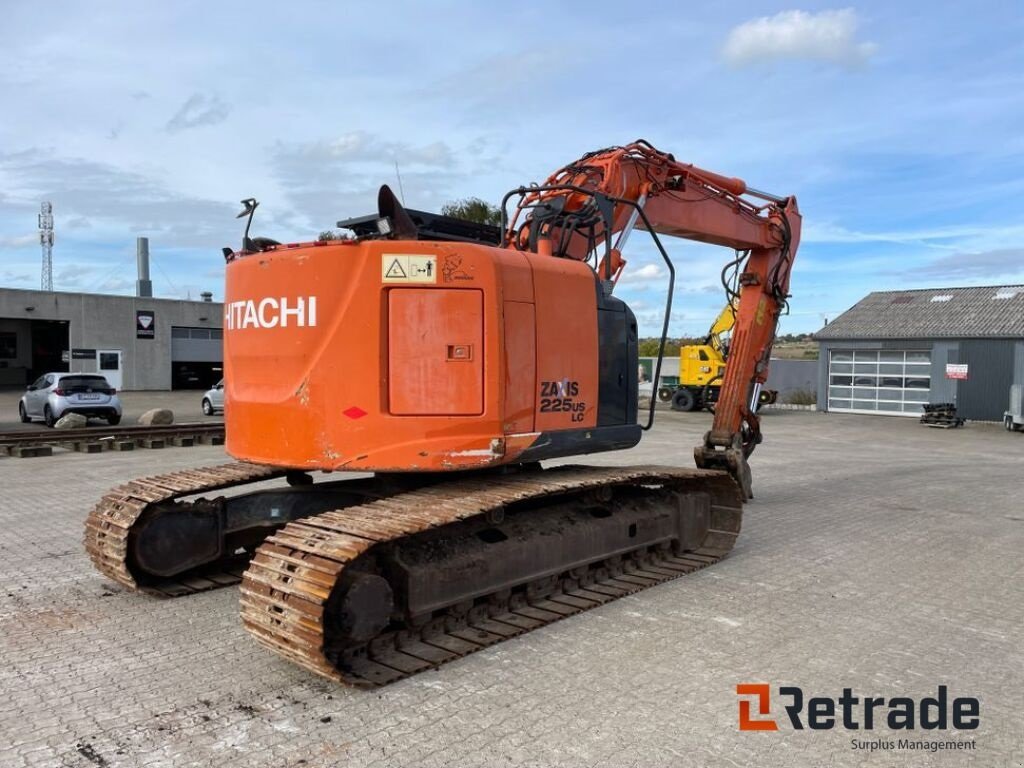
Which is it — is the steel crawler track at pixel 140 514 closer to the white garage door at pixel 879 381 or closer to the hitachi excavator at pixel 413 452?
the hitachi excavator at pixel 413 452

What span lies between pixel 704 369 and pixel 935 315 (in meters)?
9.19

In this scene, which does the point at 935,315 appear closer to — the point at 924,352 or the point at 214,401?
the point at 924,352

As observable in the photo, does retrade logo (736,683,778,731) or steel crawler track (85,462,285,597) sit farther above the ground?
steel crawler track (85,462,285,597)

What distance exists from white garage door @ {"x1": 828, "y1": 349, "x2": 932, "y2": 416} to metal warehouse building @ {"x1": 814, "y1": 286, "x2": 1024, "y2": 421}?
34 millimetres

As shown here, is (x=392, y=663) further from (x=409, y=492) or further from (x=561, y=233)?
(x=561, y=233)

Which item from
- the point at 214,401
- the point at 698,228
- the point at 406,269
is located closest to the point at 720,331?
the point at 214,401

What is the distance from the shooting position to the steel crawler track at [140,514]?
233 inches

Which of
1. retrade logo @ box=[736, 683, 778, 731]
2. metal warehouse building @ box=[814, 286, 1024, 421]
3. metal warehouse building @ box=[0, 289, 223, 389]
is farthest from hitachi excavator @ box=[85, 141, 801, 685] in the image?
metal warehouse building @ box=[0, 289, 223, 389]

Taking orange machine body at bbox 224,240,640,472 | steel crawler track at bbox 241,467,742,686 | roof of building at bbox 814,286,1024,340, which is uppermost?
roof of building at bbox 814,286,1024,340

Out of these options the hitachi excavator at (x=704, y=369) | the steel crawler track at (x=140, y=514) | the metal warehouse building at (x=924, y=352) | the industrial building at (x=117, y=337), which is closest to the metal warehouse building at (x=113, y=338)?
the industrial building at (x=117, y=337)

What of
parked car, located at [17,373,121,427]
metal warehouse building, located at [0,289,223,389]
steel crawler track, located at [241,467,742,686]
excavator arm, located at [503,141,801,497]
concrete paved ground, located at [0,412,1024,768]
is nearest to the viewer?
concrete paved ground, located at [0,412,1024,768]

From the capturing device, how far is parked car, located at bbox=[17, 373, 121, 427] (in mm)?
21250

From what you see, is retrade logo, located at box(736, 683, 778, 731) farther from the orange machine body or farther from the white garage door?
the white garage door

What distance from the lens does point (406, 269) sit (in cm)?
523
